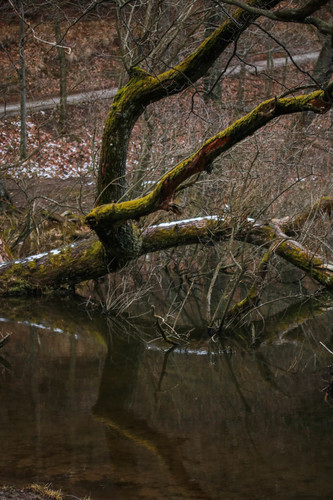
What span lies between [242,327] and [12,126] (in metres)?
14.5

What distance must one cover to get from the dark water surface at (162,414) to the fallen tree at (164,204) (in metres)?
1.13

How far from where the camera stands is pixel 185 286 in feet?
40.1

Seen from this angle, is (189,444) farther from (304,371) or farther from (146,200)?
(146,200)

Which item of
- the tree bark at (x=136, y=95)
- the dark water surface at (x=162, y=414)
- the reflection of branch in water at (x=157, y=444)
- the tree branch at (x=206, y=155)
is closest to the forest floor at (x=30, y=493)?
the dark water surface at (x=162, y=414)

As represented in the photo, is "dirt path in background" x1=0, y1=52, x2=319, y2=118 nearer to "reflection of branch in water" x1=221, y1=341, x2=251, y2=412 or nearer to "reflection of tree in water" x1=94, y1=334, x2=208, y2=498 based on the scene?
"reflection of branch in water" x1=221, y1=341, x2=251, y2=412

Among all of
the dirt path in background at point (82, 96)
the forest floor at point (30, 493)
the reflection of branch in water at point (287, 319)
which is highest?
the dirt path in background at point (82, 96)

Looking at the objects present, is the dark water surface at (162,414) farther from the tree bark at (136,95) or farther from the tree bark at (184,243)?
the tree bark at (136,95)

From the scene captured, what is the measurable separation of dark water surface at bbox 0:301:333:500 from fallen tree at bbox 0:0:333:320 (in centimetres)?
113

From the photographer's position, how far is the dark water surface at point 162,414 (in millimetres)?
4742

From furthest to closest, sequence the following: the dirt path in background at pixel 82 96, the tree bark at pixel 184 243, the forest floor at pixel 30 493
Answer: the dirt path in background at pixel 82 96, the tree bark at pixel 184 243, the forest floor at pixel 30 493

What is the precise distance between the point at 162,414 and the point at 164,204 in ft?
8.71

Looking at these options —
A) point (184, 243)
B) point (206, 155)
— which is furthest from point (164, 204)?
point (184, 243)

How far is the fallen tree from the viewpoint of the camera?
6.55 m

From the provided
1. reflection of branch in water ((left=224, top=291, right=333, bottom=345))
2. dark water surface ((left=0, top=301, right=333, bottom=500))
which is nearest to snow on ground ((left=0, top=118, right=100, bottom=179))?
reflection of branch in water ((left=224, top=291, right=333, bottom=345))
